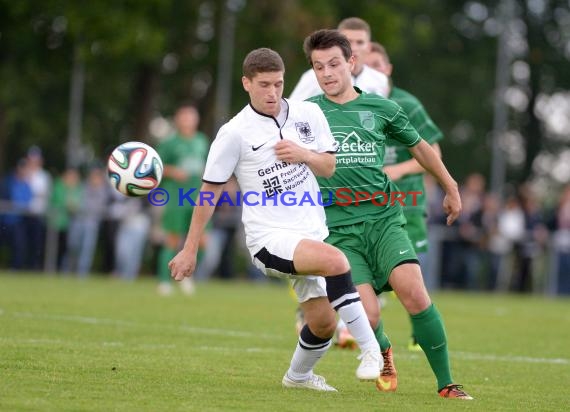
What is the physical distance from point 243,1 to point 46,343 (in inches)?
736

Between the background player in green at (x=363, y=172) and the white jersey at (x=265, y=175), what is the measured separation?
54 centimetres

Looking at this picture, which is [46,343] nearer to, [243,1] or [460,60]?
[243,1]

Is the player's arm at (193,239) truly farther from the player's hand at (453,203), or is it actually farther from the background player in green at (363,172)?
the player's hand at (453,203)

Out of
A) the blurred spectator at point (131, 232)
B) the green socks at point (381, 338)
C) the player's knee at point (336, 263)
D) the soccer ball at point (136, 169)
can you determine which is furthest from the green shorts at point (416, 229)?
the blurred spectator at point (131, 232)

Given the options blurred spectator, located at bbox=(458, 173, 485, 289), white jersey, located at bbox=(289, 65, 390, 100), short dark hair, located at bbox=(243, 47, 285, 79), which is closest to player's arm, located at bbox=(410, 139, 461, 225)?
short dark hair, located at bbox=(243, 47, 285, 79)

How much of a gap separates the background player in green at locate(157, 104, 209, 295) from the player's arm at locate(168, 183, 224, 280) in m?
9.57

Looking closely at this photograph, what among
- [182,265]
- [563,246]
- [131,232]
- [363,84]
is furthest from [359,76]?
[563,246]

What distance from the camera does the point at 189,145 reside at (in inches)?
666

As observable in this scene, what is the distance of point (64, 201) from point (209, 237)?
2.94 m

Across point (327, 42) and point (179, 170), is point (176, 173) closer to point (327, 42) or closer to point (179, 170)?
point (179, 170)

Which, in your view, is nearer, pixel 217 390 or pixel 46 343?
pixel 217 390

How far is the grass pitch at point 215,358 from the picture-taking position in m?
6.70

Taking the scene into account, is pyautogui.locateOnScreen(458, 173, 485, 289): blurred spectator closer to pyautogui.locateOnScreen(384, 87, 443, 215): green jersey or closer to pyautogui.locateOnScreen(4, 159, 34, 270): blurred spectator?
pyautogui.locateOnScreen(4, 159, 34, 270): blurred spectator

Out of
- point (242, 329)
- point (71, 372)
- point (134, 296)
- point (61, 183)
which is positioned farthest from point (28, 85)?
point (71, 372)
